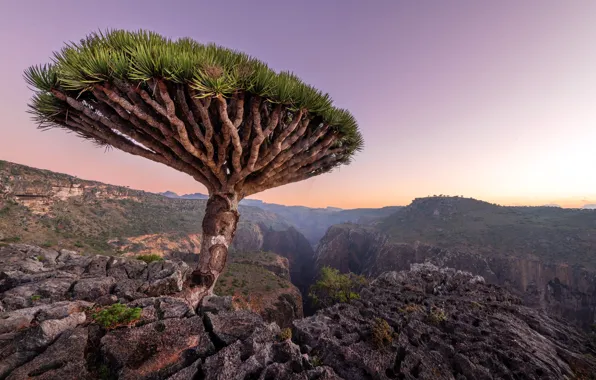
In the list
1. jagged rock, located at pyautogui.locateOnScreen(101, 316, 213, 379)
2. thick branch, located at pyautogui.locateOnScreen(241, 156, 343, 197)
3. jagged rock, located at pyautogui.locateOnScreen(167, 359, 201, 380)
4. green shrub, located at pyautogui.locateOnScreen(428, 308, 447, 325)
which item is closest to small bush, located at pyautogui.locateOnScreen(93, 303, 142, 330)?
jagged rock, located at pyautogui.locateOnScreen(101, 316, 213, 379)

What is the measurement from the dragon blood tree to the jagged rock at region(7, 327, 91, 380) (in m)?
3.21

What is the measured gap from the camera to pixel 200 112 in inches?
203

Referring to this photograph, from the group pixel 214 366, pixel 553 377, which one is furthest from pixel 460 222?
pixel 214 366

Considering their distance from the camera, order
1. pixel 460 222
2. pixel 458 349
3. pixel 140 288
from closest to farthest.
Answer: pixel 458 349
pixel 140 288
pixel 460 222

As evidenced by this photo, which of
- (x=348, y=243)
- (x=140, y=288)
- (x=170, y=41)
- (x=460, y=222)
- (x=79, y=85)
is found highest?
(x=170, y=41)

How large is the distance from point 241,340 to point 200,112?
207 inches

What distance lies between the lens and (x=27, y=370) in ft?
9.42

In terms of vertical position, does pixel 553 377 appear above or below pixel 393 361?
below

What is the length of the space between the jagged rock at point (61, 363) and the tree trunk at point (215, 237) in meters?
3.17

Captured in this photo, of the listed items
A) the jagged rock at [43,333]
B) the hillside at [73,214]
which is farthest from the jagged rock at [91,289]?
the hillside at [73,214]

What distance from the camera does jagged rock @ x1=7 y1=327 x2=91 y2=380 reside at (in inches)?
112

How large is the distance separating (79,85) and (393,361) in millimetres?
9184

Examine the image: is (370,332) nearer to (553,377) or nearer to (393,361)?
(393,361)

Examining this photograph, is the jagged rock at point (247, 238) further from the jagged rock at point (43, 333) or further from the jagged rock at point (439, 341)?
the jagged rock at point (43, 333)
